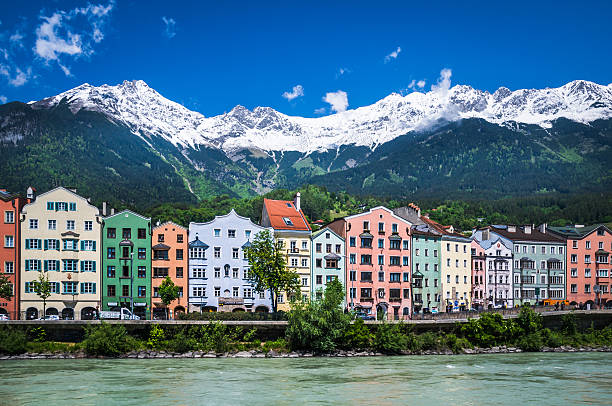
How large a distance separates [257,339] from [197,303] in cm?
1913

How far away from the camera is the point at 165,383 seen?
49.5 metres

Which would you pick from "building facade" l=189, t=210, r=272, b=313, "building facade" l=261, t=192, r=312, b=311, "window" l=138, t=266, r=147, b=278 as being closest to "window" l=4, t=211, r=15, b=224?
"window" l=138, t=266, r=147, b=278

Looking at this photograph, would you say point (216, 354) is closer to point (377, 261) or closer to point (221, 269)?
point (221, 269)

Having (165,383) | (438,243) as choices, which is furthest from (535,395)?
(438,243)

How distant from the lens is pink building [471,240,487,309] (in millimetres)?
109062

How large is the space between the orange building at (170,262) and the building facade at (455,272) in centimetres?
4130

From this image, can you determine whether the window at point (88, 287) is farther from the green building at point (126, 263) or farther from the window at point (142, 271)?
the window at point (142, 271)

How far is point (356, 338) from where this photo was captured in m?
70.2

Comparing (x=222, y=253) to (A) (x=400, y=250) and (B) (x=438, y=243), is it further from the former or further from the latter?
(B) (x=438, y=243)

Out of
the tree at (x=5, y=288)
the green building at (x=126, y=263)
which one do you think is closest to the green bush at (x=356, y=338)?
the green building at (x=126, y=263)

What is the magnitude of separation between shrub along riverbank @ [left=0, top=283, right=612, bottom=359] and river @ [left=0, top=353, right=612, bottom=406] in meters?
2.90

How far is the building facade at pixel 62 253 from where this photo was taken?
272ft

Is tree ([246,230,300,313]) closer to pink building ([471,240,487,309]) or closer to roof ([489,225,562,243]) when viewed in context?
pink building ([471,240,487,309])

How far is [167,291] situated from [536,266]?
66.5 m
